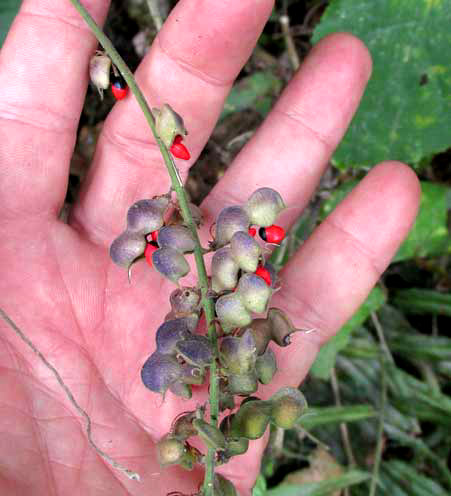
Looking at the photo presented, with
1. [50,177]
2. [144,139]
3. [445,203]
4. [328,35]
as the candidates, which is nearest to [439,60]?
[328,35]

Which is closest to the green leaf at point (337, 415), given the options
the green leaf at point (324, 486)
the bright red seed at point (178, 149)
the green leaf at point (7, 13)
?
the green leaf at point (324, 486)

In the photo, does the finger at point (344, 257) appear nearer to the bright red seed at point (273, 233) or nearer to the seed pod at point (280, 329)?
the seed pod at point (280, 329)

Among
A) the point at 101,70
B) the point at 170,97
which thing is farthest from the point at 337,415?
the point at 101,70

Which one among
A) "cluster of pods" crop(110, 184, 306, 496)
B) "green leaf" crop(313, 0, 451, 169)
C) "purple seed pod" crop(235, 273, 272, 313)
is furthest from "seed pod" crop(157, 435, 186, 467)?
"green leaf" crop(313, 0, 451, 169)

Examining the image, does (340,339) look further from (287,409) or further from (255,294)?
(255,294)

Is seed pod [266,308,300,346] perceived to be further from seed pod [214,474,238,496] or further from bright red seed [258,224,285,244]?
seed pod [214,474,238,496]

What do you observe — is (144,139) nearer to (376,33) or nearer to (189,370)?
(189,370)
